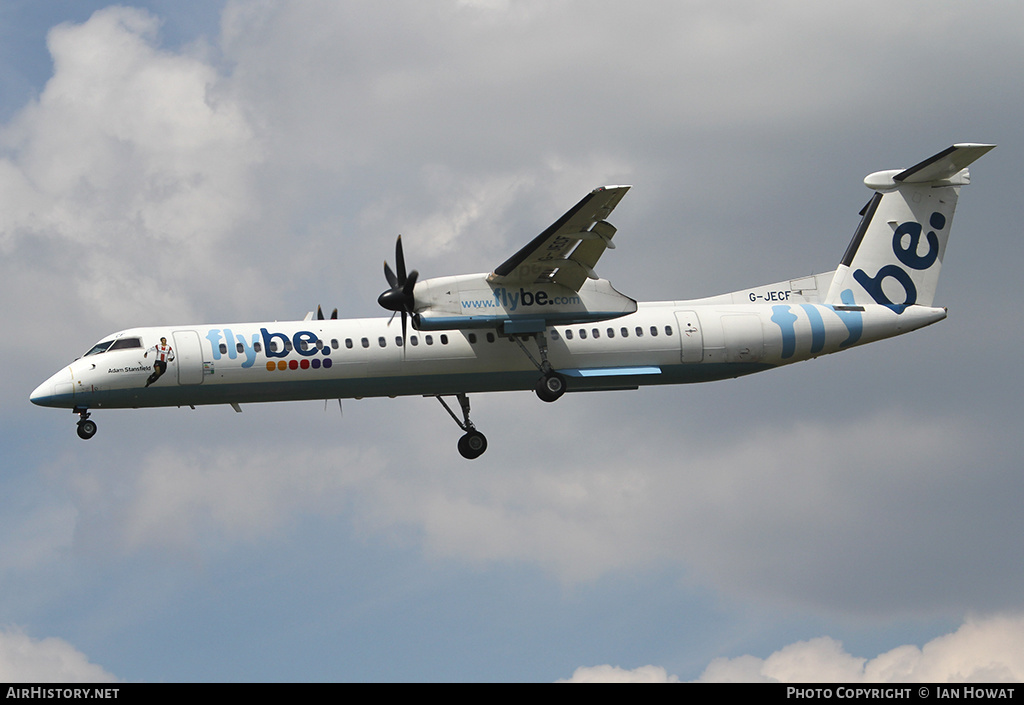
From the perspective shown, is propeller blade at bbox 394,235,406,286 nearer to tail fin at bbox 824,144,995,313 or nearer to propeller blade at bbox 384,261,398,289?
propeller blade at bbox 384,261,398,289

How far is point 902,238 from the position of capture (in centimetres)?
3391

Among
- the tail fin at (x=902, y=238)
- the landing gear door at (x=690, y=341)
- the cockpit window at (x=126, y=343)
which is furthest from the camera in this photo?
the tail fin at (x=902, y=238)

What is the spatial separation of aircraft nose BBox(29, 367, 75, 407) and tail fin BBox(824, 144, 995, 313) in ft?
67.5

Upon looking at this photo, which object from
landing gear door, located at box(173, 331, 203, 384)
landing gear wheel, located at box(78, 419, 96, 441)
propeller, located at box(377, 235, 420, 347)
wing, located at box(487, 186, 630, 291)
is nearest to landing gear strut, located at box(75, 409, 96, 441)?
landing gear wheel, located at box(78, 419, 96, 441)

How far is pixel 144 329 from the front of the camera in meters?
29.8

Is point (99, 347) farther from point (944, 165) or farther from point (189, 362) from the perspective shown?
point (944, 165)

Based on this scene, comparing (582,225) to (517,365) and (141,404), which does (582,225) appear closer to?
(517,365)

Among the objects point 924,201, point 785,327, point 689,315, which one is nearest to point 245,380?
point 689,315

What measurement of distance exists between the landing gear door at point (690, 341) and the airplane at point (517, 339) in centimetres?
3

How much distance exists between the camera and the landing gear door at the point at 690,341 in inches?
1237

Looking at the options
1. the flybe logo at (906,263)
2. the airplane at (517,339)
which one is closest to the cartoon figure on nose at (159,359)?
the airplane at (517,339)

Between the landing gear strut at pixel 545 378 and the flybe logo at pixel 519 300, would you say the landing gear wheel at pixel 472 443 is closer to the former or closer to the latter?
the landing gear strut at pixel 545 378

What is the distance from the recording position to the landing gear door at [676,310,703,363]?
103 ft
